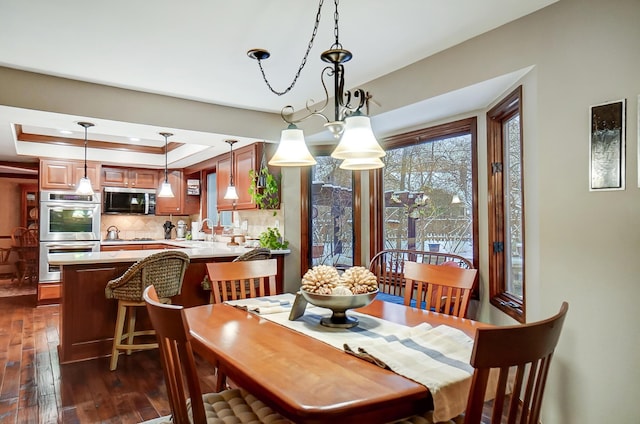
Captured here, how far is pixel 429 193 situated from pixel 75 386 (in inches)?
125

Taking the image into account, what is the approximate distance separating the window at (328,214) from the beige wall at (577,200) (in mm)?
1885

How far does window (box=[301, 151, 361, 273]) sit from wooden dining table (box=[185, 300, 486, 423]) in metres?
2.53

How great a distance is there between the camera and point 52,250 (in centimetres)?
562

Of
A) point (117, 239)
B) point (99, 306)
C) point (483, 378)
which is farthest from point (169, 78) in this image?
point (117, 239)

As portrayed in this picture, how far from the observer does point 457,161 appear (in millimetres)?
3482

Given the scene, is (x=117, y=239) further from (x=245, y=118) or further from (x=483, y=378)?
(x=483, y=378)

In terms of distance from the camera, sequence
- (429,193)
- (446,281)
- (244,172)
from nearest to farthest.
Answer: (446,281), (429,193), (244,172)

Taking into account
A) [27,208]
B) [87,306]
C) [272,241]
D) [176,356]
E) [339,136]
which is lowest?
[87,306]

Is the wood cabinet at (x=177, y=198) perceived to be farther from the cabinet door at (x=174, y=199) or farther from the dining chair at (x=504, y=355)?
the dining chair at (x=504, y=355)

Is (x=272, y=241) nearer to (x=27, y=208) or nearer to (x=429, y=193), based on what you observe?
(x=429, y=193)

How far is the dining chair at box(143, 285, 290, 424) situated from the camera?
1111 mm

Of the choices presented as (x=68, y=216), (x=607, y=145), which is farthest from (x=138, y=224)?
(x=607, y=145)

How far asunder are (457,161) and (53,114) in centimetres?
333

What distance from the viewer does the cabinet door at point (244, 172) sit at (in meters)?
4.65
